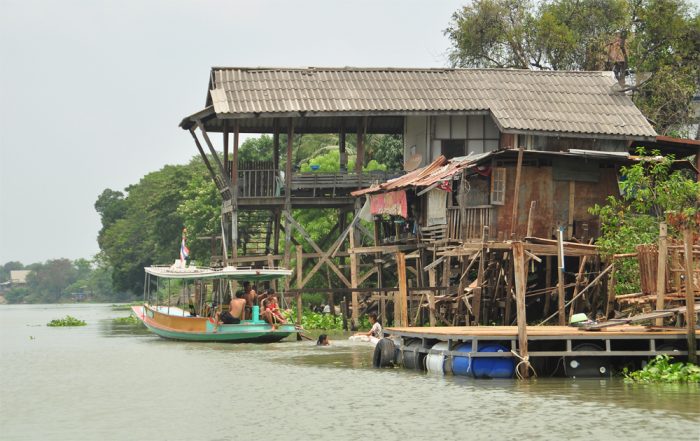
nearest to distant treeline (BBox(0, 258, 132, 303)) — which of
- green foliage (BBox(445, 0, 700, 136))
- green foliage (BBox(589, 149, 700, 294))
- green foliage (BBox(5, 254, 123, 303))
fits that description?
green foliage (BBox(5, 254, 123, 303))

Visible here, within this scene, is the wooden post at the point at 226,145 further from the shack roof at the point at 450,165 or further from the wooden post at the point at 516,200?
the wooden post at the point at 516,200

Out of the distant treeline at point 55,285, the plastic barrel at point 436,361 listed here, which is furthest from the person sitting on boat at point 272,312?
the distant treeline at point 55,285

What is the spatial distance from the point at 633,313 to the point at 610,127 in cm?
1042

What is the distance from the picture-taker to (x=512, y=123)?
102 feet

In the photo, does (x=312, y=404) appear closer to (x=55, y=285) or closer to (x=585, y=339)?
(x=585, y=339)

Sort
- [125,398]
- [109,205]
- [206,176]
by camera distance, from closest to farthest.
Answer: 1. [125,398]
2. [206,176]
3. [109,205]

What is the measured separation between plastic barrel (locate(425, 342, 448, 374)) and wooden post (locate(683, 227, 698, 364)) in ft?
13.2

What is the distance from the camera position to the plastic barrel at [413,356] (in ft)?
67.8

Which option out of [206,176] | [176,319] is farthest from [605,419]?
[206,176]

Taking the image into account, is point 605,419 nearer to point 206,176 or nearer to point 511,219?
point 511,219

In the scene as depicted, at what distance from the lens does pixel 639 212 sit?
87.0 ft

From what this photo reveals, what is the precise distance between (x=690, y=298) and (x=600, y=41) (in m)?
24.0

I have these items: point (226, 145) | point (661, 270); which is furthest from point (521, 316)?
point (226, 145)

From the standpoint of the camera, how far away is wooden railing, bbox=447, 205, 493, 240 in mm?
26375
